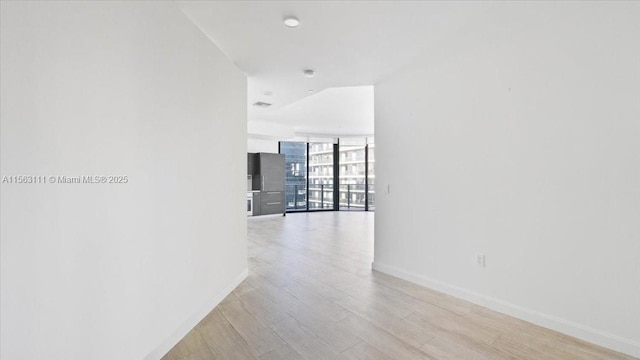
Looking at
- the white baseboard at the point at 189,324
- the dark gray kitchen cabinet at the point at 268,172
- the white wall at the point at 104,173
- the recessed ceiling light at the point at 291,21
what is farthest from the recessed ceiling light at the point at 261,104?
the dark gray kitchen cabinet at the point at 268,172

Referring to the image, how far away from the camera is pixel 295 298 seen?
9.48 feet

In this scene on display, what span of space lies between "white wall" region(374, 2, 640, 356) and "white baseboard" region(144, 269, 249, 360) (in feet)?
6.65

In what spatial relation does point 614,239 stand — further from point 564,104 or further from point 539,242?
point 564,104

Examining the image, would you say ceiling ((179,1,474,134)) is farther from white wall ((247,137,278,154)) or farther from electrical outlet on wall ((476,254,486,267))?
white wall ((247,137,278,154))

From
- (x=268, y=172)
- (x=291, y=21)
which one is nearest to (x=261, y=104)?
(x=291, y=21)

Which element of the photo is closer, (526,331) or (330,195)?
(526,331)

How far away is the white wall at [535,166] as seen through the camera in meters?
1.98

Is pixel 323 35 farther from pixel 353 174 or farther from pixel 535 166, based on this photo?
pixel 353 174

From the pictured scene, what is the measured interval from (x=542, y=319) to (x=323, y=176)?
26.5 feet

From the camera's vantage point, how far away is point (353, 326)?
7.69 ft

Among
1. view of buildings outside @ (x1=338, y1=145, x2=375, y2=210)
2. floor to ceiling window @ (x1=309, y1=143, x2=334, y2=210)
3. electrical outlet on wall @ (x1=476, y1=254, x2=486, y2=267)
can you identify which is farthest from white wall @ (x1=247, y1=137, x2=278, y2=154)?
electrical outlet on wall @ (x1=476, y1=254, x2=486, y2=267)

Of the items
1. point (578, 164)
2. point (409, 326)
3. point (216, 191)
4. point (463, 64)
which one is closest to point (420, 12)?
point (463, 64)

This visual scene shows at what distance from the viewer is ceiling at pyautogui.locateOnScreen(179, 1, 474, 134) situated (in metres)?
2.27

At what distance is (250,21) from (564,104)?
2587 mm
